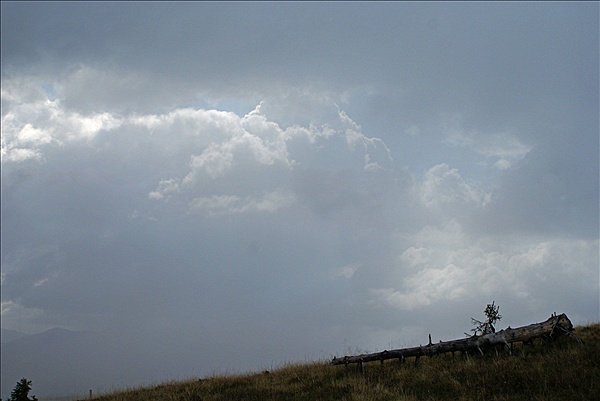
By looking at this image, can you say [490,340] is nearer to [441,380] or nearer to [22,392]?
[441,380]

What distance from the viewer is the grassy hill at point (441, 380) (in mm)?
16453

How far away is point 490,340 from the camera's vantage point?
71.1 feet

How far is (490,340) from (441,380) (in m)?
4.06

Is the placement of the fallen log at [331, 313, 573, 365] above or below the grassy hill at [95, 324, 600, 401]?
above

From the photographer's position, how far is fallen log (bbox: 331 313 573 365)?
21000mm

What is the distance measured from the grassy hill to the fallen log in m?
0.38

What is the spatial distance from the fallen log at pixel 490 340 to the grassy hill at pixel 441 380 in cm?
38

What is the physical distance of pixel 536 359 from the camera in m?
19.2

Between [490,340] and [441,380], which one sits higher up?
[490,340]

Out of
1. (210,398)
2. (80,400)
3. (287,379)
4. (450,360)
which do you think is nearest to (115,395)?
(80,400)

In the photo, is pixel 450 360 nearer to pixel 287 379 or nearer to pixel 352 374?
pixel 352 374

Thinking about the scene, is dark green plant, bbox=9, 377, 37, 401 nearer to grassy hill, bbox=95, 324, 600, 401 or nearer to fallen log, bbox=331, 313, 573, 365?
grassy hill, bbox=95, 324, 600, 401

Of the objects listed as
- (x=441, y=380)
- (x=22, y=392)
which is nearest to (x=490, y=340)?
(x=441, y=380)

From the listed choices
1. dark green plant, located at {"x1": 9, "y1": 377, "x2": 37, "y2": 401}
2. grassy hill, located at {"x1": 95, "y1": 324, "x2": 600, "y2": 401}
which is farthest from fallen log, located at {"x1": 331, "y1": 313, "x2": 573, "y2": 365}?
dark green plant, located at {"x1": 9, "y1": 377, "x2": 37, "y2": 401}
